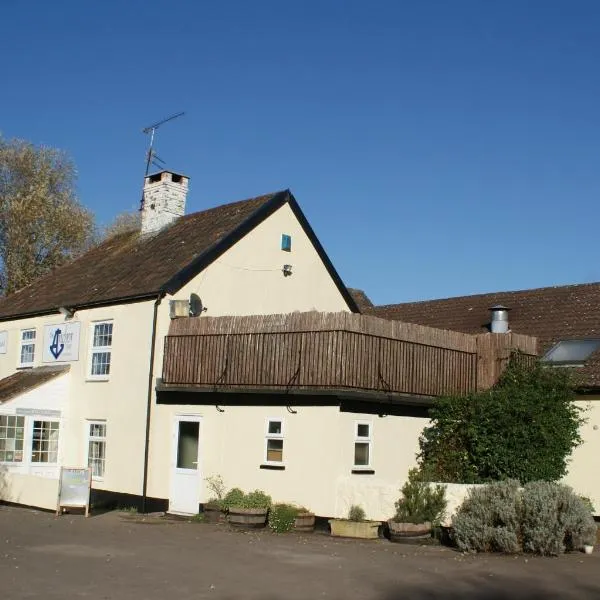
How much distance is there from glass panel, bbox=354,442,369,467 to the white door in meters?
3.90

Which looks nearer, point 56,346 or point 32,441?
point 32,441

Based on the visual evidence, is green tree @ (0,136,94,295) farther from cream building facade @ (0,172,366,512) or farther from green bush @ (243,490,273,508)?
green bush @ (243,490,273,508)

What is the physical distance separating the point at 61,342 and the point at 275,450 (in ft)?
27.6

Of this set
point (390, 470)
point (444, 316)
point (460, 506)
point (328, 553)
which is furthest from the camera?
point (444, 316)

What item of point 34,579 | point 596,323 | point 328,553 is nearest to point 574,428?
point 596,323

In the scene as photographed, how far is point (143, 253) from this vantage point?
25500mm

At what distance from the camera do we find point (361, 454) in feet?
62.8

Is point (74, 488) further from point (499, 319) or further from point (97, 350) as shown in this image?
point (499, 319)

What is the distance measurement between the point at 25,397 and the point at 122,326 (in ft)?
10.8

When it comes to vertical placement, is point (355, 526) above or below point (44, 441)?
below

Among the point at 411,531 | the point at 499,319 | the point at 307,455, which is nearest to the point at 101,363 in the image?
the point at 307,455

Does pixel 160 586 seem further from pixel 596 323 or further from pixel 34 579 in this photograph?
pixel 596 323

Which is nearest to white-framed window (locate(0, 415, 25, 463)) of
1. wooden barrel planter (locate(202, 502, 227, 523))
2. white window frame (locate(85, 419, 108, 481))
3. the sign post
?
white window frame (locate(85, 419, 108, 481))

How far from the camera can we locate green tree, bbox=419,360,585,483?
763 inches
